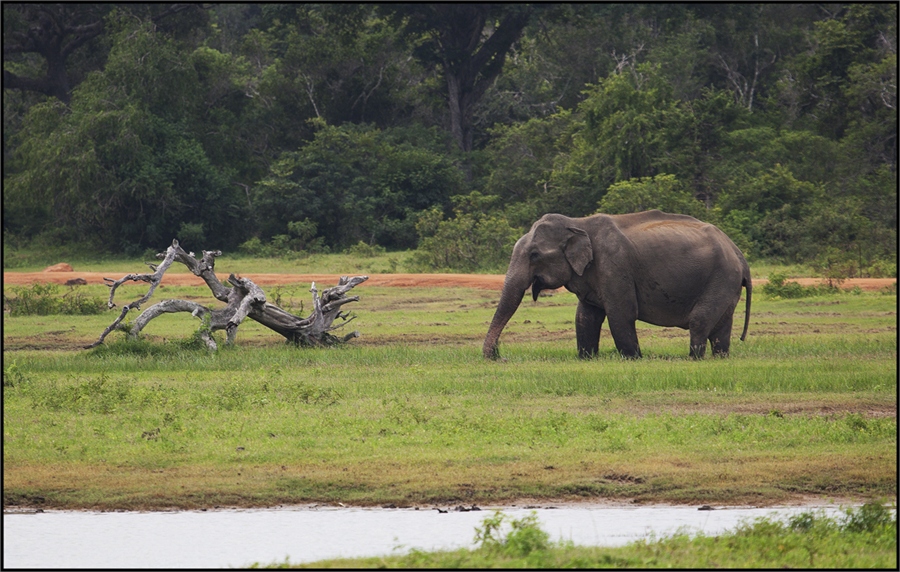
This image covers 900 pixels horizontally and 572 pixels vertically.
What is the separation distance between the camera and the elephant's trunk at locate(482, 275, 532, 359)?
598 inches

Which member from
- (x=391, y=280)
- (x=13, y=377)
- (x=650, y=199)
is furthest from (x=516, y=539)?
(x=650, y=199)

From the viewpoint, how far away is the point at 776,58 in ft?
150

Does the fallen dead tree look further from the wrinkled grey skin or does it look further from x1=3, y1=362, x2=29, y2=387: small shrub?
the wrinkled grey skin

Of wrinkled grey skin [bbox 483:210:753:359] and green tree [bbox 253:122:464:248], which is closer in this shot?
wrinkled grey skin [bbox 483:210:753:359]

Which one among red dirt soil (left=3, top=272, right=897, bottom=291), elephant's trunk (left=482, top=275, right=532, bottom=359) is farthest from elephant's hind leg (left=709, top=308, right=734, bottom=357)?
red dirt soil (left=3, top=272, right=897, bottom=291)

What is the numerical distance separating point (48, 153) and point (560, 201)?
15.4 meters

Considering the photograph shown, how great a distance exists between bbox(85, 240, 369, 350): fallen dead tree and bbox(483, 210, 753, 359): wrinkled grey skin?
249cm

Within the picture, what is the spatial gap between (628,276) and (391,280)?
1330 centimetres

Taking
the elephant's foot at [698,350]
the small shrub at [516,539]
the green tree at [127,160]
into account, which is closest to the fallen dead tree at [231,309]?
the elephant's foot at [698,350]

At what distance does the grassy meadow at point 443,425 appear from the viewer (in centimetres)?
898

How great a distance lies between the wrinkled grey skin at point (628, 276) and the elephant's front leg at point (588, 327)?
0.04ft

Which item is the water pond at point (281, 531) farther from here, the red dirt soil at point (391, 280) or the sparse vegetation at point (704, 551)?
the red dirt soil at point (391, 280)

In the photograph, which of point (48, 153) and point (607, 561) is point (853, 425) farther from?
point (48, 153)

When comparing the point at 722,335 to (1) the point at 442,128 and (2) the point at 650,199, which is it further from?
(1) the point at 442,128
